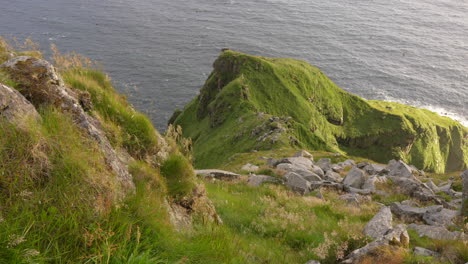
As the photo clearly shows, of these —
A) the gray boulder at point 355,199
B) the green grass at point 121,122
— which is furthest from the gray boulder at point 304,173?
the green grass at point 121,122

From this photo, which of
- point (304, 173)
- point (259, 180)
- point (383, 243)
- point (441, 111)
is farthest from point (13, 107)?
point (441, 111)

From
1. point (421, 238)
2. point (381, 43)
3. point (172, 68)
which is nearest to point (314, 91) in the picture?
point (172, 68)

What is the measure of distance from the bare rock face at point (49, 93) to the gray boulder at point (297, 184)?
1357 cm

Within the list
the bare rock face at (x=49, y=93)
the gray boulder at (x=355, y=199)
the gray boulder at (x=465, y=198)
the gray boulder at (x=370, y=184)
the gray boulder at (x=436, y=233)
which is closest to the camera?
the bare rock face at (x=49, y=93)

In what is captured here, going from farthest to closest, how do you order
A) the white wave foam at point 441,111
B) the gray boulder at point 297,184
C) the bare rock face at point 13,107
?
the white wave foam at point 441,111 < the gray boulder at point 297,184 < the bare rock face at point 13,107

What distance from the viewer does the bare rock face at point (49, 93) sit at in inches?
269

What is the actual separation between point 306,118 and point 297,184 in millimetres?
60998

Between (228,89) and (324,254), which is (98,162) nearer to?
(324,254)

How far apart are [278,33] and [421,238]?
175 meters

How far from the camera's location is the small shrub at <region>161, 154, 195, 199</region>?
26.2 ft

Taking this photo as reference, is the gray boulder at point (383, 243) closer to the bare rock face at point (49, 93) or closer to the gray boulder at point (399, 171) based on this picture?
the bare rock face at point (49, 93)

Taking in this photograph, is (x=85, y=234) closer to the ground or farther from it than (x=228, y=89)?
farther from it

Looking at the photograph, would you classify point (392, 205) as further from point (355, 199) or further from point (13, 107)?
point (13, 107)

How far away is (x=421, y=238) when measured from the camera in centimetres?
1046
